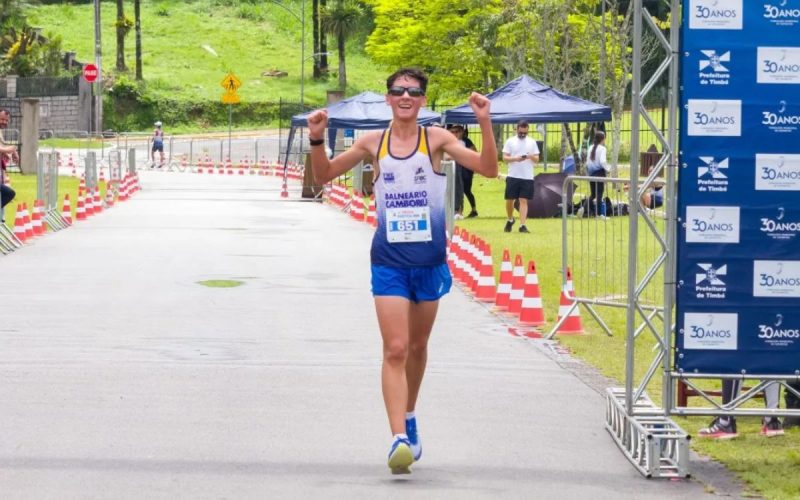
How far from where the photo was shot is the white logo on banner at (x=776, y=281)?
28.3 ft

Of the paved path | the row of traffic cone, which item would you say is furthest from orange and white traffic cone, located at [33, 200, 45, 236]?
the row of traffic cone

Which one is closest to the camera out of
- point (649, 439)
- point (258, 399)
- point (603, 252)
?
point (649, 439)

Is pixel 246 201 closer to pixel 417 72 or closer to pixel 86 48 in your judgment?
pixel 417 72

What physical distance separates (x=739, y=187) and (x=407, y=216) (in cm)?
175

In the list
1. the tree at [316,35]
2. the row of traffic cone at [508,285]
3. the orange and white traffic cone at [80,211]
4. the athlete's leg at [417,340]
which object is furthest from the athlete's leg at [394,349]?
the tree at [316,35]

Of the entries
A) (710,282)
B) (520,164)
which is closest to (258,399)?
(710,282)

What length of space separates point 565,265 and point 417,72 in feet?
22.5

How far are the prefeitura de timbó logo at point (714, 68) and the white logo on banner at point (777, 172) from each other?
444 millimetres

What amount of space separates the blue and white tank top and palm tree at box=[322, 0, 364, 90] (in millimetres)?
87742

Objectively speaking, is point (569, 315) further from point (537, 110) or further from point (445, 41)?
point (445, 41)

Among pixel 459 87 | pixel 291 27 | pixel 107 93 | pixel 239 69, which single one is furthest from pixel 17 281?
pixel 291 27

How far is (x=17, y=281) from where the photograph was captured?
1892cm

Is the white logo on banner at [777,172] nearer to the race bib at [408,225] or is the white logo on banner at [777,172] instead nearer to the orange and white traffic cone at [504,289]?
the race bib at [408,225]

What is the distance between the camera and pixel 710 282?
8641mm
